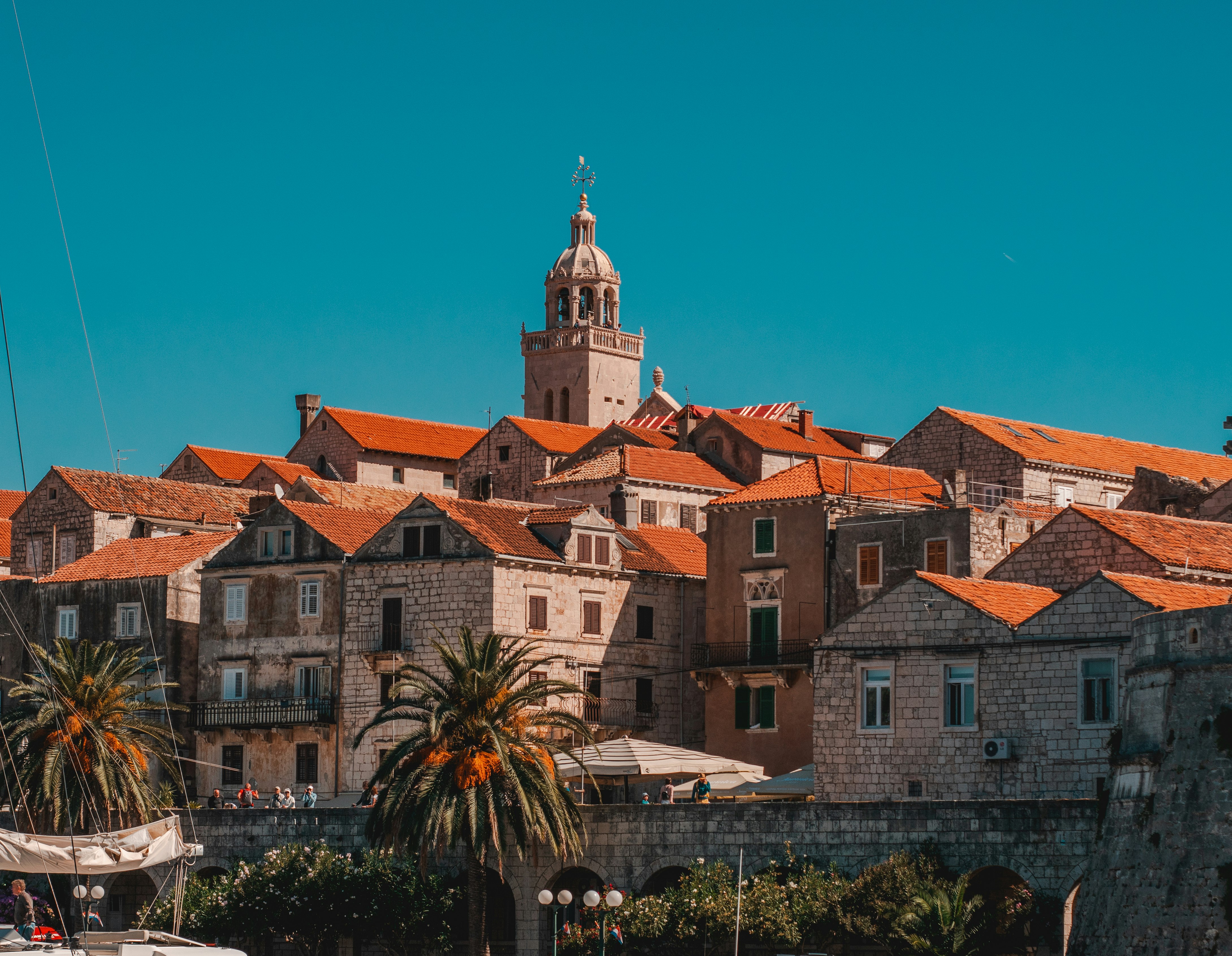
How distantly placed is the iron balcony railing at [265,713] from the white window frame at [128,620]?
3.63m

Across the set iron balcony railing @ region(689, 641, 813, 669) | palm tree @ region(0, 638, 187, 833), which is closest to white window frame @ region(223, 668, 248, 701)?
palm tree @ region(0, 638, 187, 833)

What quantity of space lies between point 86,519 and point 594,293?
47676mm

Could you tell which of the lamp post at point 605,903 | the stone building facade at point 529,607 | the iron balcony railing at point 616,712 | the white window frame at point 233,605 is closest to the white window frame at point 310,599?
the stone building facade at point 529,607

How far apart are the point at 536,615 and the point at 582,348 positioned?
5848cm

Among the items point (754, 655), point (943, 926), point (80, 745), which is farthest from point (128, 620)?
point (943, 926)

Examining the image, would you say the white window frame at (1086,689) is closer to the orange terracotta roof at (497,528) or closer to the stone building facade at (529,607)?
the stone building facade at (529,607)

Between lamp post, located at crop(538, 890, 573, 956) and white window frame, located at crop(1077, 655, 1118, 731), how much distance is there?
11580mm

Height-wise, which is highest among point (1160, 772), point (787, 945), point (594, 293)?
point (594, 293)

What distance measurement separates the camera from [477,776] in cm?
5109

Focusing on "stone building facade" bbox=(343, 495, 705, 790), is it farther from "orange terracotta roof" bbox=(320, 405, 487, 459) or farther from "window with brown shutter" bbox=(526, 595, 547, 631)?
"orange terracotta roof" bbox=(320, 405, 487, 459)

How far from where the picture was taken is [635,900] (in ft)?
162

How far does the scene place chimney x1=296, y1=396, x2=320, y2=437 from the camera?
354 ft

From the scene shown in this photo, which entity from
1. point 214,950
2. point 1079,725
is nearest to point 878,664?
point 1079,725

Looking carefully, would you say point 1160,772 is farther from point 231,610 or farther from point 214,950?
point 231,610
